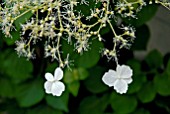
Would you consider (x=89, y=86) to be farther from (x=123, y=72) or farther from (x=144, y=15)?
(x=123, y=72)

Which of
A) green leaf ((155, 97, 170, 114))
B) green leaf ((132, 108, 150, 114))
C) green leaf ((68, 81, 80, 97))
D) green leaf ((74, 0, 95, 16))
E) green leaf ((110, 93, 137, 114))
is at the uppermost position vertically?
green leaf ((74, 0, 95, 16))

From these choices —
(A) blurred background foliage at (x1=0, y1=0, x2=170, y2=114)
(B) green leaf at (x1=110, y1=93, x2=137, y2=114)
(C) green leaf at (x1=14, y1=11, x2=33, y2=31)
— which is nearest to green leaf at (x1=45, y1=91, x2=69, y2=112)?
(A) blurred background foliage at (x1=0, y1=0, x2=170, y2=114)

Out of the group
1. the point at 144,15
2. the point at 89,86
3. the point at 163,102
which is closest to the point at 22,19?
the point at 144,15

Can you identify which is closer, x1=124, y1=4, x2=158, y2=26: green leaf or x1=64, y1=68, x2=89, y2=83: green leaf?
x1=124, y1=4, x2=158, y2=26: green leaf

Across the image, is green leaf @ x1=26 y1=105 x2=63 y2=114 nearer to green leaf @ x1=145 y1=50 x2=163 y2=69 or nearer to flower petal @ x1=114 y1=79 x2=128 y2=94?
green leaf @ x1=145 y1=50 x2=163 y2=69

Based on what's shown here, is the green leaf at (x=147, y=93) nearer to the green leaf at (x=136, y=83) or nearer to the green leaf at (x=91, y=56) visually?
the green leaf at (x=136, y=83)

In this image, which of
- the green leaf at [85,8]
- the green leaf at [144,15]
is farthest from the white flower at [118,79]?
the green leaf at [144,15]
